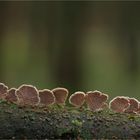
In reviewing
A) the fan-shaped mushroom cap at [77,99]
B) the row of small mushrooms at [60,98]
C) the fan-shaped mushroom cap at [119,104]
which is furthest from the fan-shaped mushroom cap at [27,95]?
the fan-shaped mushroom cap at [119,104]

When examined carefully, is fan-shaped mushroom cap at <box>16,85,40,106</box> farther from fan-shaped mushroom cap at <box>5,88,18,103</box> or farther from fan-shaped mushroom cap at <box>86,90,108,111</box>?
fan-shaped mushroom cap at <box>86,90,108,111</box>

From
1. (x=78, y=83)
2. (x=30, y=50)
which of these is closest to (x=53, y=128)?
(x=78, y=83)

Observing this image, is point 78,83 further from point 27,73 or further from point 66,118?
point 66,118

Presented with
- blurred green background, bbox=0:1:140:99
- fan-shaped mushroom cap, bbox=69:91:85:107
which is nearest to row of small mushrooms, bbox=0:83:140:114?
fan-shaped mushroom cap, bbox=69:91:85:107

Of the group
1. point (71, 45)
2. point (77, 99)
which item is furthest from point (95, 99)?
point (71, 45)

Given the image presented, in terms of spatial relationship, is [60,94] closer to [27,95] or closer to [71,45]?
[27,95]

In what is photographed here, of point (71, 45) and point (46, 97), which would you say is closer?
point (46, 97)
